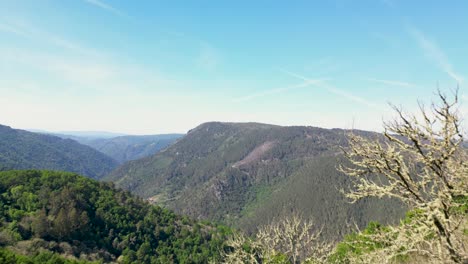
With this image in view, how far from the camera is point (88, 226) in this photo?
10250cm

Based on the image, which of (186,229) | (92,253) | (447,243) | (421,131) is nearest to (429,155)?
(421,131)

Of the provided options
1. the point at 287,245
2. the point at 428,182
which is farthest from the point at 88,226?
the point at 428,182

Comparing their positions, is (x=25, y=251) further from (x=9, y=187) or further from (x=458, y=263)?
(x=458, y=263)

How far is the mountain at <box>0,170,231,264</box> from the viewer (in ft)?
284

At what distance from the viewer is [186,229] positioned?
134 meters

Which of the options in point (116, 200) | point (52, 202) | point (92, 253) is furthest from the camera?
point (116, 200)

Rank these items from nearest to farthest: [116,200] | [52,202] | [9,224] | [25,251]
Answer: [25,251] → [9,224] → [52,202] → [116,200]

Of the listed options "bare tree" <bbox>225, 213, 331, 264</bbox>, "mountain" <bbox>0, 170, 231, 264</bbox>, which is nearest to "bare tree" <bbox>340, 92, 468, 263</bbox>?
"bare tree" <bbox>225, 213, 331, 264</bbox>

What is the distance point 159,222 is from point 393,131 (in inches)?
5231

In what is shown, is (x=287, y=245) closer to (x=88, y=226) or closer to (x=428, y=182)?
(x=428, y=182)

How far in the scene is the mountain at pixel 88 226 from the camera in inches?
3410

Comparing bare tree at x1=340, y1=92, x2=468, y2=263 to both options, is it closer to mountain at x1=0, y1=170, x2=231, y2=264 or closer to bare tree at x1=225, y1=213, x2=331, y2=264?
bare tree at x1=225, y1=213, x2=331, y2=264

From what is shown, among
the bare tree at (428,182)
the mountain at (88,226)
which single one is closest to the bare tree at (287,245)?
the bare tree at (428,182)

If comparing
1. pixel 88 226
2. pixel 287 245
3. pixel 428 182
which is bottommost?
pixel 88 226
